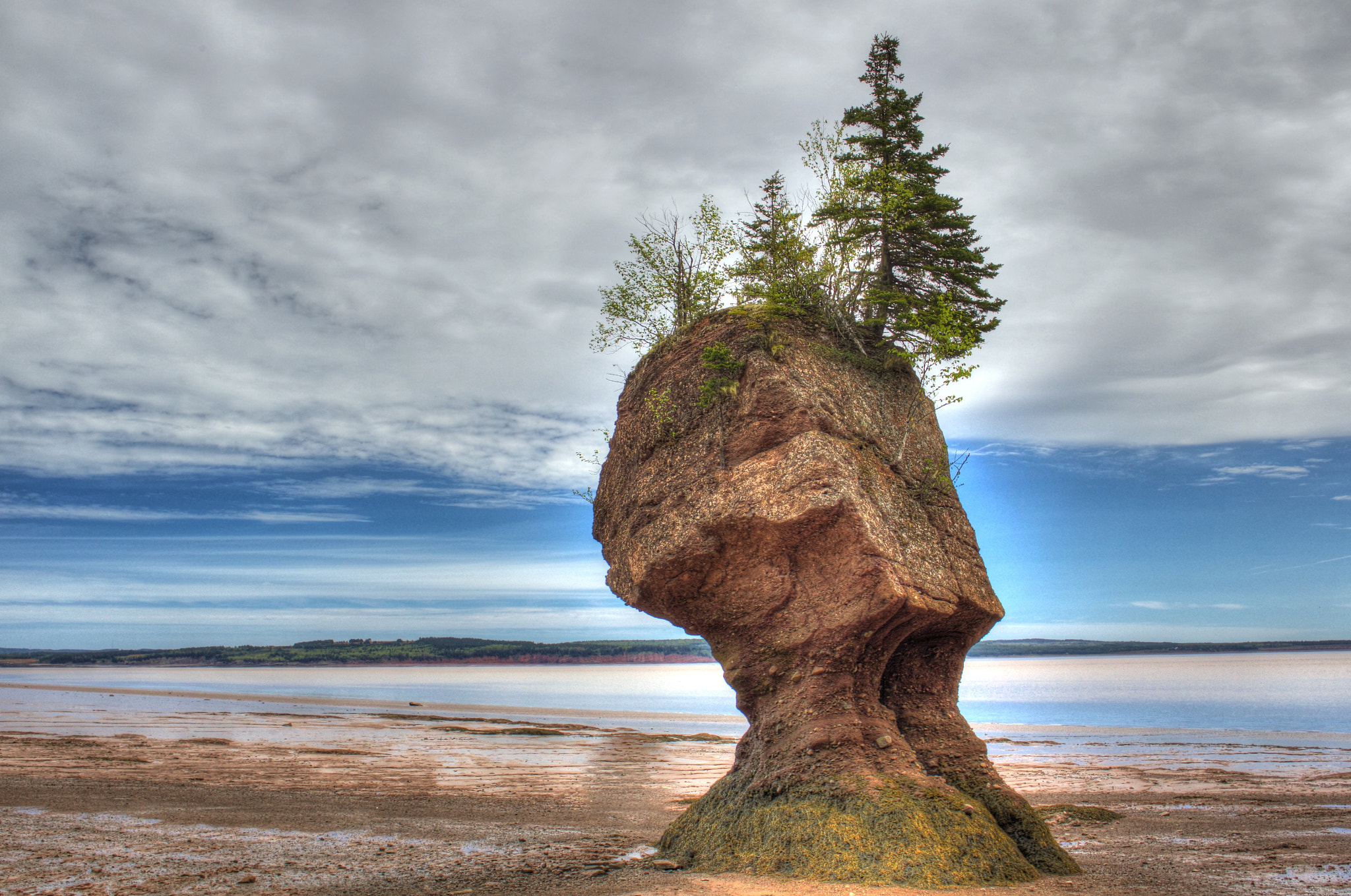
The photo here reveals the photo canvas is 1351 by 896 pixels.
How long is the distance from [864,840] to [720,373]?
6651mm

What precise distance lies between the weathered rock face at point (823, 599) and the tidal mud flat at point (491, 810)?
2.65ft

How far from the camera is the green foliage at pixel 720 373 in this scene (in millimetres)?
12148

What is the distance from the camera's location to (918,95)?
540 inches

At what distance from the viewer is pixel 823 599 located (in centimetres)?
1088

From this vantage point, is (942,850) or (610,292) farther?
(610,292)

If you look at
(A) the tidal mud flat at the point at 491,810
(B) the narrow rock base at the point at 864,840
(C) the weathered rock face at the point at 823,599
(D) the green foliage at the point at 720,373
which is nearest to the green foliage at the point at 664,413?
(C) the weathered rock face at the point at 823,599

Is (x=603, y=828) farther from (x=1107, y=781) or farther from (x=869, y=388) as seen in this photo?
(x=1107, y=781)

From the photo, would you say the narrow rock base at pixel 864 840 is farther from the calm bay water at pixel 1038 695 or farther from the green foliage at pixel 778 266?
the calm bay water at pixel 1038 695

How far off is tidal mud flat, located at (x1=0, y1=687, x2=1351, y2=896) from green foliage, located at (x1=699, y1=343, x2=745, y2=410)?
6517 mm

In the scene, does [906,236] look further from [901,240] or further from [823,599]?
[823,599]

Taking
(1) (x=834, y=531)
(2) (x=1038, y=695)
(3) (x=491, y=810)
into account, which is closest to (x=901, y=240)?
(1) (x=834, y=531)

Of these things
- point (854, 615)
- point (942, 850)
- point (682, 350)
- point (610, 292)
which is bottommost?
point (942, 850)

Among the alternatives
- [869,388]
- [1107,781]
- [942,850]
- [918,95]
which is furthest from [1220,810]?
[918,95]

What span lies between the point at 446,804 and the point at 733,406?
35.7ft
